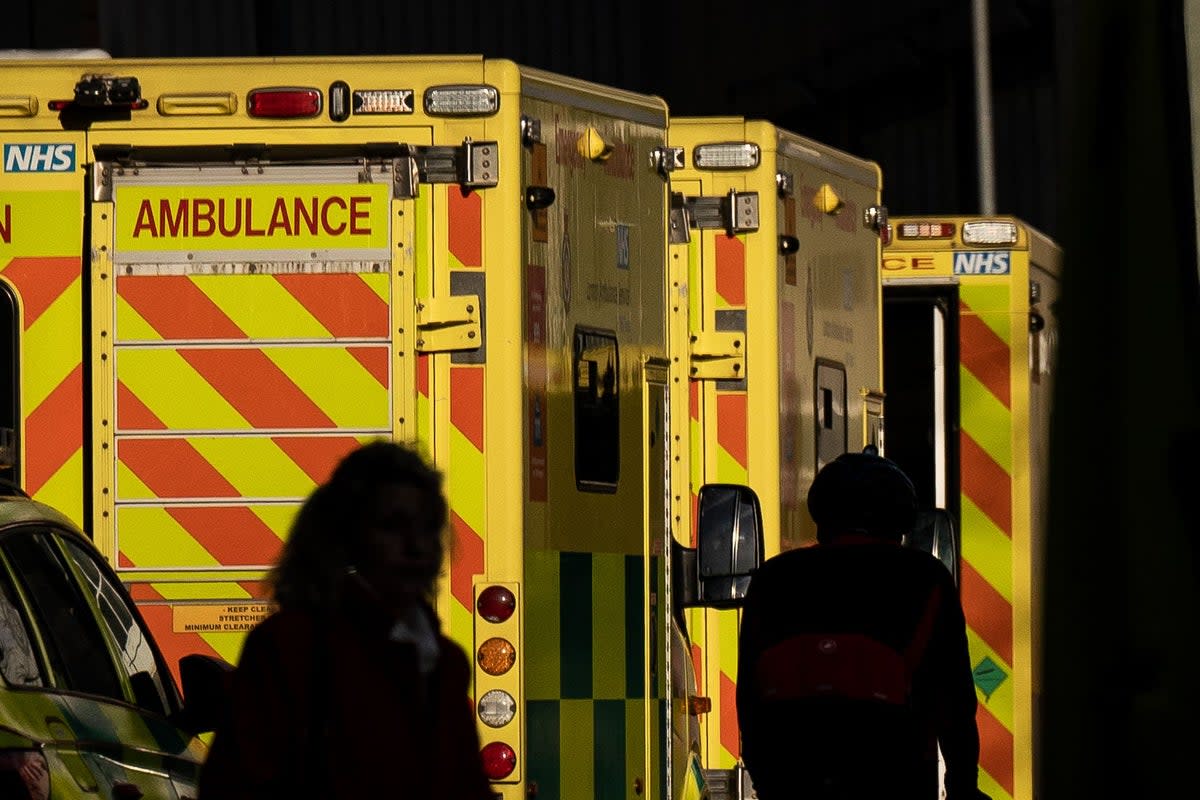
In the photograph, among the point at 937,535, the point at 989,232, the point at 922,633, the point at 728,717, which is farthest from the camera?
the point at 989,232

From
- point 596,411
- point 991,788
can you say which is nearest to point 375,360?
point 596,411

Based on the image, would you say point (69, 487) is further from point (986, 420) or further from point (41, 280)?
point (986, 420)

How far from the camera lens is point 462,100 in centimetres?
712

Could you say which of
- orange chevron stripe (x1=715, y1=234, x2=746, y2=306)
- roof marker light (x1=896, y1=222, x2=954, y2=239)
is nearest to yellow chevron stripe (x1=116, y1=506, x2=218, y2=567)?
orange chevron stripe (x1=715, y1=234, x2=746, y2=306)

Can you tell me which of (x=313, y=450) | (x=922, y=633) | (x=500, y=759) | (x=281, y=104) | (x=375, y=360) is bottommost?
(x=500, y=759)

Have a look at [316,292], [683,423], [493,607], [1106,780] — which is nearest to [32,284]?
[316,292]

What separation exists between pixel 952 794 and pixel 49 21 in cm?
1504

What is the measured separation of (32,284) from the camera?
7.10 meters

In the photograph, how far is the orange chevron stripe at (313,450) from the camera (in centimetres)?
707

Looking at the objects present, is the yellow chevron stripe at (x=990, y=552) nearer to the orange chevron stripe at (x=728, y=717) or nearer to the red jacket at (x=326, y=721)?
the orange chevron stripe at (x=728, y=717)

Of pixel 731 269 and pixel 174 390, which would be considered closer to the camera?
pixel 174 390

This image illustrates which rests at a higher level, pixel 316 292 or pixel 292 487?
pixel 316 292

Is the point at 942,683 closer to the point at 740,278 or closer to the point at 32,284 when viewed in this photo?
the point at 32,284

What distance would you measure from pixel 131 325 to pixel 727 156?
289 cm
